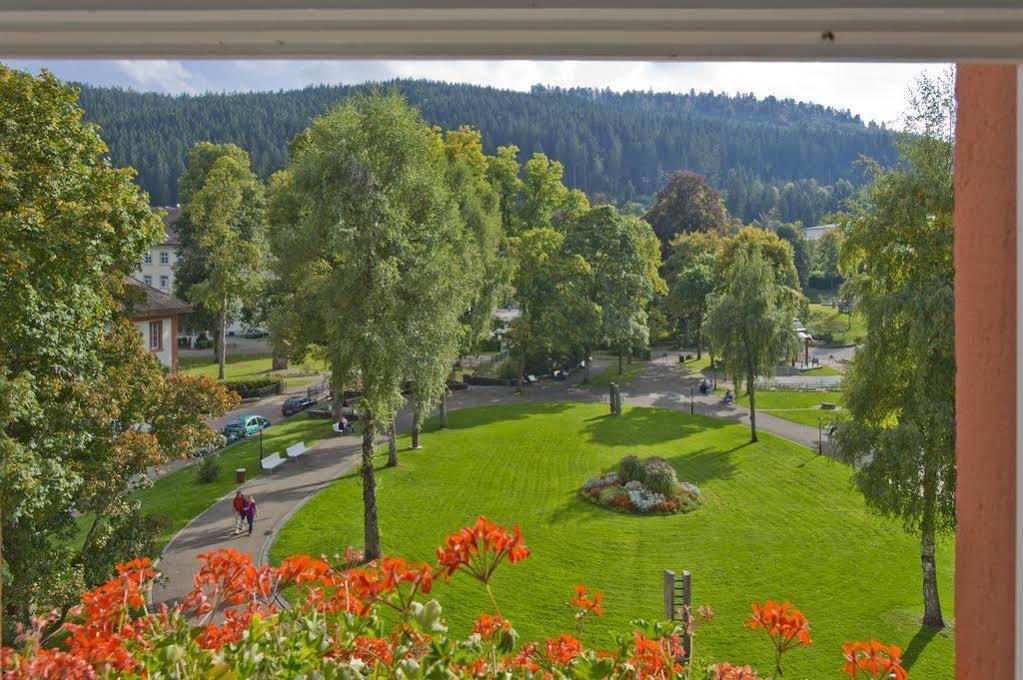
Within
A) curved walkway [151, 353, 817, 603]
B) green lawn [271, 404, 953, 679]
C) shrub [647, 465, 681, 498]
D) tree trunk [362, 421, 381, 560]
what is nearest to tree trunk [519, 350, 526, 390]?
curved walkway [151, 353, 817, 603]

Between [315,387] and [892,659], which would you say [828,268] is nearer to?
[315,387]

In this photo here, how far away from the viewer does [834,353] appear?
853 inches

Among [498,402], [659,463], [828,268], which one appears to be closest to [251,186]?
[498,402]

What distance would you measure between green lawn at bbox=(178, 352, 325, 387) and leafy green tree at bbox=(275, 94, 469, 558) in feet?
29.7

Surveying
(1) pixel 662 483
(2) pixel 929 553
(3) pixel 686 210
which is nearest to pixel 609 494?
(1) pixel 662 483

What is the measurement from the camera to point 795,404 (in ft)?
48.2

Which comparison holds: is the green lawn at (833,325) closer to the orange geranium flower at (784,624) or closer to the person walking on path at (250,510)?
the person walking on path at (250,510)

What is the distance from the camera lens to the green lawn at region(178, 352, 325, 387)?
A: 658 inches

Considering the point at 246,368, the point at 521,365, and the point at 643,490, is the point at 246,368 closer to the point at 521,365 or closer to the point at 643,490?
the point at 521,365

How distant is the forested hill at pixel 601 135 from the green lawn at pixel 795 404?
14.6 meters

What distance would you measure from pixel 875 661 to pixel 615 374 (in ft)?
57.9

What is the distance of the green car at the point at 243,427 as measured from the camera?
11.8 metres

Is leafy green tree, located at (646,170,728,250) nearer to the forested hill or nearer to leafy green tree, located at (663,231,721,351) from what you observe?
leafy green tree, located at (663,231,721,351)

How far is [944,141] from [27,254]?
576cm
